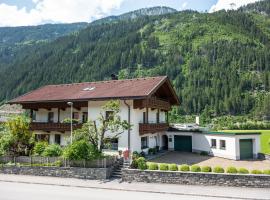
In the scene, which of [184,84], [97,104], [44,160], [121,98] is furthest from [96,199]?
[184,84]

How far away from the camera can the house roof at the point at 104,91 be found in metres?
32.9

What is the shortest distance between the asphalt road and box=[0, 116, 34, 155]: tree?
7.69 m

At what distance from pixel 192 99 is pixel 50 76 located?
92133mm

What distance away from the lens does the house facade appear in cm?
3294

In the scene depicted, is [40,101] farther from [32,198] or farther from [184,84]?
[184,84]

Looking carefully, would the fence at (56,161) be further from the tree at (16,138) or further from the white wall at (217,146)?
the white wall at (217,146)

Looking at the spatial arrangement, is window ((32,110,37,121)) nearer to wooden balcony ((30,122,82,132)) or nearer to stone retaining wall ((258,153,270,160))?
wooden balcony ((30,122,82,132))

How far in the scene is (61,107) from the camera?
3725 centimetres

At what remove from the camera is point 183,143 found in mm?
41469

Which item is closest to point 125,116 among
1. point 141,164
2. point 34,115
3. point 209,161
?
point 141,164

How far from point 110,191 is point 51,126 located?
1772cm

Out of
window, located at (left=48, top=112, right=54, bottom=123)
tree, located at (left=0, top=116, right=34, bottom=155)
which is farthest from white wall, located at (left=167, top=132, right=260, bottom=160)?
tree, located at (left=0, top=116, right=34, bottom=155)

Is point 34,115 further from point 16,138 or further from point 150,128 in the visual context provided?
point 150,128

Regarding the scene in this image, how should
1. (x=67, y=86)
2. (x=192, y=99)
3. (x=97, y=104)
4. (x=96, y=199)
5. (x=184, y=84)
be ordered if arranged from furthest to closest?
(x=184, y=84) → (x=192, y=99) → (x=67, y=86) → (x=97, y=104) → (x=96, y=199)
